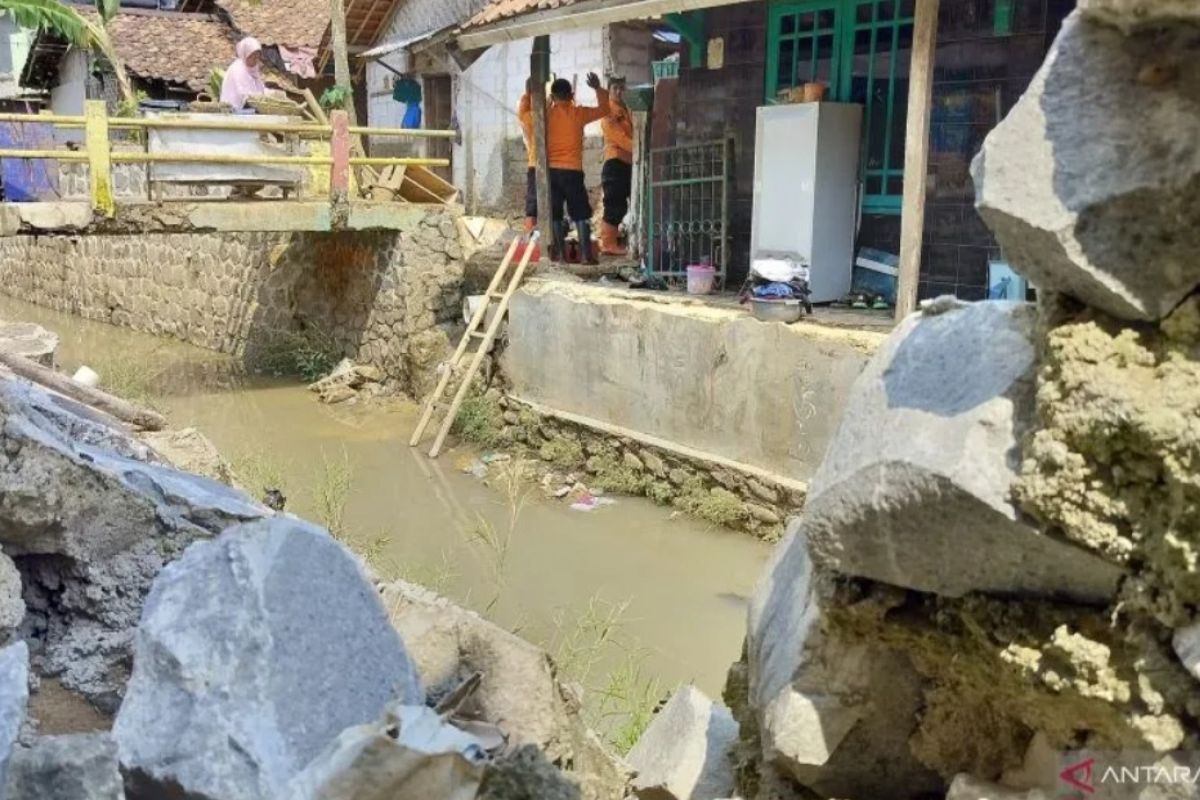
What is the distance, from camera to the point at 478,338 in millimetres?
10328

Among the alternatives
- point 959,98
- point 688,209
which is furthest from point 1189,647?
point 688,209

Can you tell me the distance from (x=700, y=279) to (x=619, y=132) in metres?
2.33

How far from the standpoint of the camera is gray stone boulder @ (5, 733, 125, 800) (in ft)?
5.22

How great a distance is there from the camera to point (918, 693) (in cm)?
180

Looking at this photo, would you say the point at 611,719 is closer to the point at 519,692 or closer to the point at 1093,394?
the point at 519,692

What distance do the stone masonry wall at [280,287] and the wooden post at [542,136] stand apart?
1087mm

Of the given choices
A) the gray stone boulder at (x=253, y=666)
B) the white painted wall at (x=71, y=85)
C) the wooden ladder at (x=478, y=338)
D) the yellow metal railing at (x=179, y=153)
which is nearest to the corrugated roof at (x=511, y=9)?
the yellow metal railing at (x=179, y=153)

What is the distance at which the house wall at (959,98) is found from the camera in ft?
23.8

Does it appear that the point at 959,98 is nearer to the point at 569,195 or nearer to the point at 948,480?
the point at 569,195

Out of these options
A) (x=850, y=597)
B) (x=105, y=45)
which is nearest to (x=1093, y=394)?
(x=850, y=597)

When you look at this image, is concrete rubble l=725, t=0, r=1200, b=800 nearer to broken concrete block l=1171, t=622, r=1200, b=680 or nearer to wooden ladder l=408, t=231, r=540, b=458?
broken concrete block l=1171, t=622, r=1200, b=680

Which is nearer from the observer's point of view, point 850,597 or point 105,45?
point 850,597

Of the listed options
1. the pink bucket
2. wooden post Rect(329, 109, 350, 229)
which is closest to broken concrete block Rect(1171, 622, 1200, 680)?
the pink bucket

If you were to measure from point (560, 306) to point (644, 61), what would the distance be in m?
4.92
